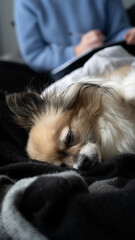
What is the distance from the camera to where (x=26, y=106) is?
55.9 inches

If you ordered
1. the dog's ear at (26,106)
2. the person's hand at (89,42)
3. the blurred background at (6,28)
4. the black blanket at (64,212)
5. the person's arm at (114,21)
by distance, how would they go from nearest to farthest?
the black blanket at (64,212) → the dog's ear at (26,106) → the person's hand at (89,42) → the person's arm at (114,21) → the blurred background at (6,28)

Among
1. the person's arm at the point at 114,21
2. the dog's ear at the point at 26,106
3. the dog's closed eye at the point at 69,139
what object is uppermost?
the dog's ear at the point at 26,106

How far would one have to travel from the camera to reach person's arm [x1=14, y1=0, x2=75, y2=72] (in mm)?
2182

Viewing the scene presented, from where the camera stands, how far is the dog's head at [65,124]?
1.23 metres

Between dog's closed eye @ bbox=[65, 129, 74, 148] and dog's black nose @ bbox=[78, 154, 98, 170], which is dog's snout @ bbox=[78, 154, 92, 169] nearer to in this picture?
dog's black nose @ bbox=[78, 154, 98, 170]

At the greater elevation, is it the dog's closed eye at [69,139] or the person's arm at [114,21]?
the dog's closed eye at [69,139]

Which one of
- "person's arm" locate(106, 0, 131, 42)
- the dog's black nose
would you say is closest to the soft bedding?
the dog's black nose

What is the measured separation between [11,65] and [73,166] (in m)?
1.18

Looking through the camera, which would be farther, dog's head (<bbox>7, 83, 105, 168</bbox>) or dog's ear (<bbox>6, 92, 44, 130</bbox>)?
dog's ear (<bbox>6, 92, 44, 130</bbox>)

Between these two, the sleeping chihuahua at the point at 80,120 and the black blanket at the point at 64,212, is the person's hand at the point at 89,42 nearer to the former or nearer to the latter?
the sleeping chihuahua at the point at 80,120

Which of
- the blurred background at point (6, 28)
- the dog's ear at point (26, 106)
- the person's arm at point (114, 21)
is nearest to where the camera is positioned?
the dog's ear at point (26, 106)

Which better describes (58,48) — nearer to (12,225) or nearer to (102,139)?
(102,139)

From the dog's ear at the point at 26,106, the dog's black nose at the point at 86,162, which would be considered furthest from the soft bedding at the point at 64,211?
the dog's ear at the point at 26,106

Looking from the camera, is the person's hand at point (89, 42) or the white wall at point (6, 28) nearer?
the person's hand at point (89, 42)
